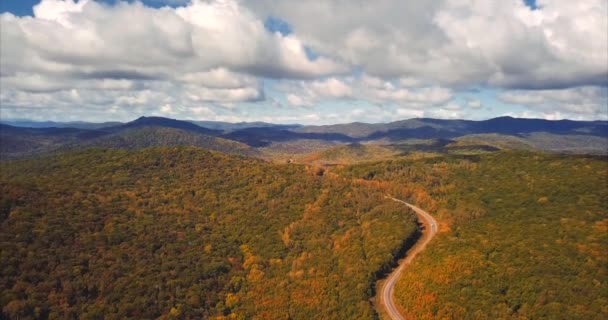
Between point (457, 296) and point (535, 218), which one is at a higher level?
point (535, 218)

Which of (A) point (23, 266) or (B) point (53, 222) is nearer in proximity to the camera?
(A) point (23, 266)

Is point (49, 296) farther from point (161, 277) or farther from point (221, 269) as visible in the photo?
point (221, 269)

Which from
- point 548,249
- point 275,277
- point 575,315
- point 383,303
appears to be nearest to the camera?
point 575,315

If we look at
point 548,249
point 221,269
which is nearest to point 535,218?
point 548,249

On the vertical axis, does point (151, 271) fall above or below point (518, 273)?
below

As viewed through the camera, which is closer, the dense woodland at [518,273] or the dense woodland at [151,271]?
the dense woodland at [518,273]

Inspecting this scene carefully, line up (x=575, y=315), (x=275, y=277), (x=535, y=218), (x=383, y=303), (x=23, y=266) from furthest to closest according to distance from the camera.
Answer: (x=535, y=218), (x=275, y=277), (x=383, y=303), (x=23, y=266), (x=575, y=315)

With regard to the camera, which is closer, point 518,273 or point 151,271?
point 518,273

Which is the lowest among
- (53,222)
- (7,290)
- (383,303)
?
(383,303)

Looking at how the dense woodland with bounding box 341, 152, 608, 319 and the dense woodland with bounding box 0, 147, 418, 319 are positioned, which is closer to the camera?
the dense woodland with bounding box 341, 152, 608, 319

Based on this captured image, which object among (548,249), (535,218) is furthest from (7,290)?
(535,218)
